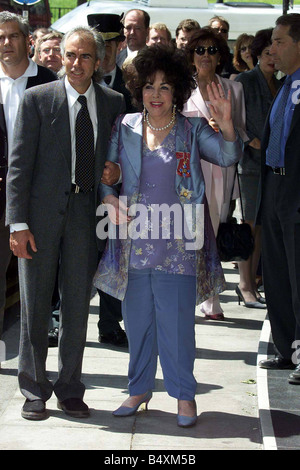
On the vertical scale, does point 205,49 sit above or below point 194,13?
below

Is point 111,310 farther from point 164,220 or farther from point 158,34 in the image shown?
point 158,34

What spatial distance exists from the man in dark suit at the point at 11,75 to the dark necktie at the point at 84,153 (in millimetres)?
817

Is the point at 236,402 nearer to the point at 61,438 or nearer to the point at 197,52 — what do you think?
the point at 61,438

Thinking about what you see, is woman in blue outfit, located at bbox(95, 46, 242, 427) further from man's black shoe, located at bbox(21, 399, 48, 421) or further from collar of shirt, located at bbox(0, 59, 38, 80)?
collar of shirt, located at bbox(0, 59, 38, 80)

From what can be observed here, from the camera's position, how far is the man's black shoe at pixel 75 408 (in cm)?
571

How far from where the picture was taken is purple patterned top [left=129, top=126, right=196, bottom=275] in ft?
18.2

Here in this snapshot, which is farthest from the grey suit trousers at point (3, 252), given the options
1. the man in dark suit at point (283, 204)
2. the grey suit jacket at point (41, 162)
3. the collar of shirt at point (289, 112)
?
the collar of shirt at point (289, 112)

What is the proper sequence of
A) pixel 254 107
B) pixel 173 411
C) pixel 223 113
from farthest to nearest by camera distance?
1. pixel 254 107
2. pixel 173 411
3. pixel 223 113

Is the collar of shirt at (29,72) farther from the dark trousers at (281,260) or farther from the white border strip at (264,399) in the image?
the white border strip at (264,399)

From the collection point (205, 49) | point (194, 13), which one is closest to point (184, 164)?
point (205, 49)

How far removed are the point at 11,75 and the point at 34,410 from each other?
2.21 metres

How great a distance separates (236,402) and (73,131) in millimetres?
1942

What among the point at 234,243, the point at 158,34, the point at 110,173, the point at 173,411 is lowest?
the point at 173,411

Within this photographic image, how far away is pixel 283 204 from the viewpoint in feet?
21.9
